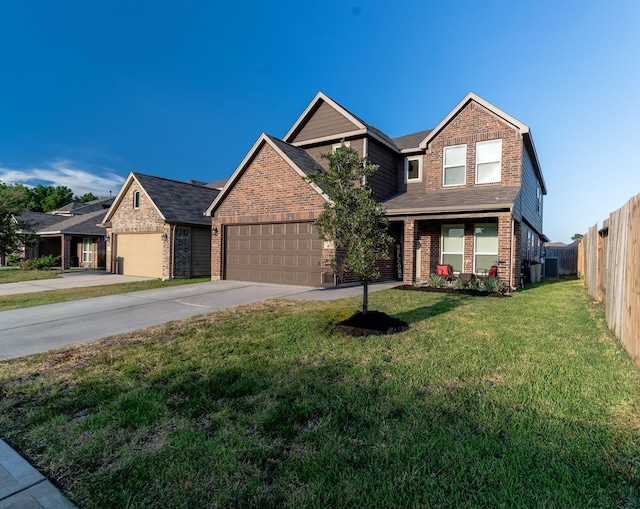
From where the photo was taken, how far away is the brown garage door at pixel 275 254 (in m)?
12.7

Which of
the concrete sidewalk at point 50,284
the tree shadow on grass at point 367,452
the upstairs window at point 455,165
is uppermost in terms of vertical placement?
the upstairs window at point 455,165

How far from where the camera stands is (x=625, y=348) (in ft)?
16.0

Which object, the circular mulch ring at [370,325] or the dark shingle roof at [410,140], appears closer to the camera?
the circular mulch ring at [370,325]

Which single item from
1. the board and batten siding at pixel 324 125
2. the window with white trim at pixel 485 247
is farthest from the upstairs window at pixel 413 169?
the window with white trim at pixel 485 247

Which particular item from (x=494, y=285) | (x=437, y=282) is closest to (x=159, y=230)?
(x=437, y=282)

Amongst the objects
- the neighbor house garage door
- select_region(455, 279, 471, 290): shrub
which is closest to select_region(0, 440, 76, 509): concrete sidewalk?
select_region(455, 279, 471, 290): shrub

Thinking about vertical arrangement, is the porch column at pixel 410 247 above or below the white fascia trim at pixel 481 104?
below

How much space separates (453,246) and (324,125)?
8083 millimetres

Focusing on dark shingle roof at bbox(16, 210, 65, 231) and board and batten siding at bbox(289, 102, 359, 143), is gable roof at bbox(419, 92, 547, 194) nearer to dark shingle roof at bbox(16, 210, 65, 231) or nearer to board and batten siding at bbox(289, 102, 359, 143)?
board and batten siding at bbox(289, 102, 359, 143)

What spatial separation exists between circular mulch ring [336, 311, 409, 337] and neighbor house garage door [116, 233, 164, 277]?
14.8m

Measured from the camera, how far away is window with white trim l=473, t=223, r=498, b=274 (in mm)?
13141

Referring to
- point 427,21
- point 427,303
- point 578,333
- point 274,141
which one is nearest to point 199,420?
point 578,333

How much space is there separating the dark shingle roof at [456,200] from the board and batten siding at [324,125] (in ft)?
13.0

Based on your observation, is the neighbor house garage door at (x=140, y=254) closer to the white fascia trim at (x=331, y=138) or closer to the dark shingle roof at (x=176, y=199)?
the dark shingle roof at (x=176, y=199)
